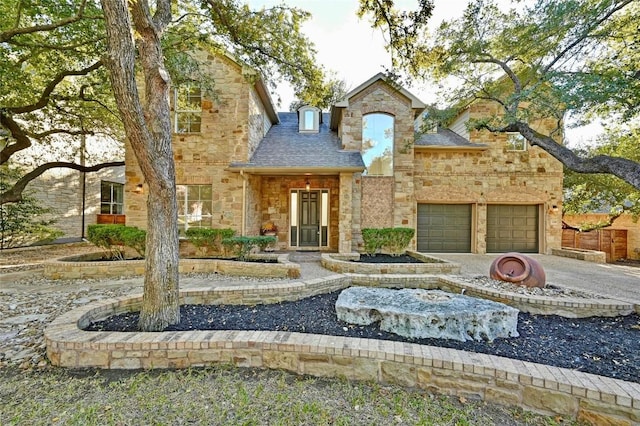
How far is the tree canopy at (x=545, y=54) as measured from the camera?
5.15 m

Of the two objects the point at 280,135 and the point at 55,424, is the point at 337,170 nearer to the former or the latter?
the point at 280,135

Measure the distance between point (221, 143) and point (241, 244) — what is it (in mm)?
3618

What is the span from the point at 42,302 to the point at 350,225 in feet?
23.7

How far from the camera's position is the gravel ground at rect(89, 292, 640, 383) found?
2.94m

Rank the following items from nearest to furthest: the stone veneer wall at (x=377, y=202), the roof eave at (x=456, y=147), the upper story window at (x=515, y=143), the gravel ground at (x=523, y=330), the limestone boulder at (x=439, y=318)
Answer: the gravel ground at (x=523, y=330)
the limestone boulder at (x=439, y=318)
the stone veneer wall at (x=377, y=202)
the roof eave at (x=456, y=147)
the upper story window at (x=515, y=143)

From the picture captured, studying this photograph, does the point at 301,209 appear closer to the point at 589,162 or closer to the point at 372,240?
the point at 372,240

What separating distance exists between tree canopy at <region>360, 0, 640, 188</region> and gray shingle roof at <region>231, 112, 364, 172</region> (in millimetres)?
3464

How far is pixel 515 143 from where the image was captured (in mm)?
10688

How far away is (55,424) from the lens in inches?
79.8

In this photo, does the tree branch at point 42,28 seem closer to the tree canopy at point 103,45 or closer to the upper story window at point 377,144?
the tree canopy at point 103,45

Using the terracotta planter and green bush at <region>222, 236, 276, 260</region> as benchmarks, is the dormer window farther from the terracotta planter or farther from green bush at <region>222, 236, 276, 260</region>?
the terracotta planter

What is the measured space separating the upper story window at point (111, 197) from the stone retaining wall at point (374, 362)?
46.5 ft

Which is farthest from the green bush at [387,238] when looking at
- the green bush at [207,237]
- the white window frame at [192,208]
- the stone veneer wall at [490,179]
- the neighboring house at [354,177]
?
the white window frame at [192,208]

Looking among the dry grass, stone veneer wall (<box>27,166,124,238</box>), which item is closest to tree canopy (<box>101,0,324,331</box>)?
the dry grass
